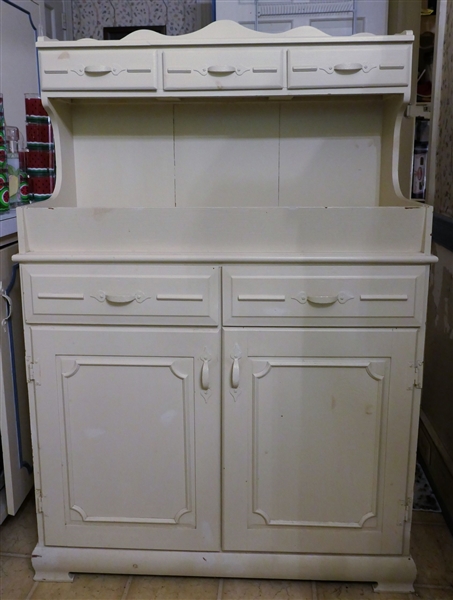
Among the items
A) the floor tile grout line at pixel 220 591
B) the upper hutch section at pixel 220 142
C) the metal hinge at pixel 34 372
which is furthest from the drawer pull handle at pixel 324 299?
the floor tile grout line at pixel 220 591

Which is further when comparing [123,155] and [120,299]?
[123,155]

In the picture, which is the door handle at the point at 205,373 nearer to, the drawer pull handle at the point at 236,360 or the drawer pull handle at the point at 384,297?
the drawer pull handle at the point at 236,360

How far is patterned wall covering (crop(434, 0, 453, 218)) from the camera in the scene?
177 cm

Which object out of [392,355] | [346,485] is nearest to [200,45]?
[392,355]

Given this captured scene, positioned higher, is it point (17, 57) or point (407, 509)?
point (17, 57)

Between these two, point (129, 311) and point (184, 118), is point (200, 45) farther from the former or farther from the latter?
point (129, 311)

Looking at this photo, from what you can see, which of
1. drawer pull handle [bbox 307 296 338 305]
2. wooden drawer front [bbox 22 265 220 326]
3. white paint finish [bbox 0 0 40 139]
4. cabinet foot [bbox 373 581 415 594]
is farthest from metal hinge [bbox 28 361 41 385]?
white paint finish [bbox 0 0 40 139]

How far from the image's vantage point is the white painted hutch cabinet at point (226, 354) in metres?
1.28

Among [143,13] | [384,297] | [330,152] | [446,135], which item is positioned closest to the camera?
[384,297]

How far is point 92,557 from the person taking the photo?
4.76ft

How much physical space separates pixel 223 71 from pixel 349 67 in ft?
1.04

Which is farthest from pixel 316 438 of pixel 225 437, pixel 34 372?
pixel 34 372

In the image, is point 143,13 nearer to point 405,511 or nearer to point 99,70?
point 99,70

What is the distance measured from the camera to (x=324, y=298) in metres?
1.27
